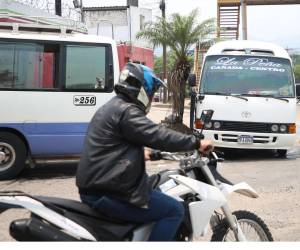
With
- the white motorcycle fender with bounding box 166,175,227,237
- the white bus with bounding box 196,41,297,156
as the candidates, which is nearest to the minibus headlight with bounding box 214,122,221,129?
the white bus with bounding box 196,41,297,156

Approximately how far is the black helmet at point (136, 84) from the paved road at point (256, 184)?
278cm

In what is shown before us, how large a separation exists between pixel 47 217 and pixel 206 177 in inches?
49.7

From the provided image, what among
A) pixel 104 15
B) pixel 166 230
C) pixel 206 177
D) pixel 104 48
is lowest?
pixel 166 230

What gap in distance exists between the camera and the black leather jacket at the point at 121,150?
3432 millimetres

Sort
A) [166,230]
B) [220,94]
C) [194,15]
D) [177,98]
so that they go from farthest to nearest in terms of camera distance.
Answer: [194,15] < [177,98] < [220,94] < [166,230]

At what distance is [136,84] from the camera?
364 cm

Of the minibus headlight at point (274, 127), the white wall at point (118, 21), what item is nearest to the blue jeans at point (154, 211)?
the minibus headlight at point (274, 127)

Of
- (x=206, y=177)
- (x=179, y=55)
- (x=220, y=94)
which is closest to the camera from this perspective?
(x=206, y=177)

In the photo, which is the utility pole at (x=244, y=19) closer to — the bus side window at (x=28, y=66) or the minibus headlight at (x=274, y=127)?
the minibus headlight at (x=274, y=127)

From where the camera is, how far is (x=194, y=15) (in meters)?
20.4

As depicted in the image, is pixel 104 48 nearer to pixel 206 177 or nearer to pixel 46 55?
pixel 46 55

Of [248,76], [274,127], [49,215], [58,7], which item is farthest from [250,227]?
[58,7]

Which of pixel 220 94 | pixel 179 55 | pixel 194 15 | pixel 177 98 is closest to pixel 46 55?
pixel 220 94

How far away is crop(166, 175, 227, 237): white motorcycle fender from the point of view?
12.4ft
